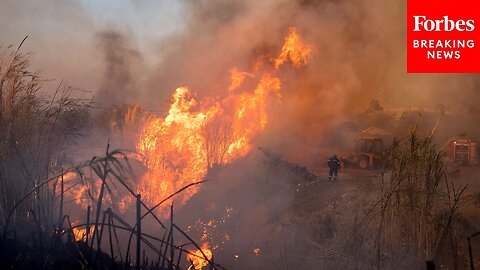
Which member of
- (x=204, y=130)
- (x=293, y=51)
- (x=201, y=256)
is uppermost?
(x=293, y=51)

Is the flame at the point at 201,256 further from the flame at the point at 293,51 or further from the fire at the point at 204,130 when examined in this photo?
the flame at the point at 293,51

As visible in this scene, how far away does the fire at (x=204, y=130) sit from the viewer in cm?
1778

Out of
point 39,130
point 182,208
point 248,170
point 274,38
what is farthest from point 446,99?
point 39,130

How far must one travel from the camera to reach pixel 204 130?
64.6 ft

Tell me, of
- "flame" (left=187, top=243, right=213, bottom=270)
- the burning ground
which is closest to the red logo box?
the burning ground

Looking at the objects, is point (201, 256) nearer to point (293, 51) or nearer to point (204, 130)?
point (204, 130)

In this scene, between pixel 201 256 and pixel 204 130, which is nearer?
pixel 201 256

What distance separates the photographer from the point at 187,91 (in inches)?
801

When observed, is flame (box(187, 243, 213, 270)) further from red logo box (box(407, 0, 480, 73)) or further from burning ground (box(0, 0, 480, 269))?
red logo box (box(407, 0, 480, 73))

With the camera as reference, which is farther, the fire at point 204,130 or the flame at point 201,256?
the fire at point 204,130

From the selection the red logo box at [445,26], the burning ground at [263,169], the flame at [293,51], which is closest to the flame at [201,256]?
the burning ground at [263,169]

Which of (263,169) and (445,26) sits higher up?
(445,26)

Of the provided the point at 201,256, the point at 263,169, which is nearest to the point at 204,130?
the point at 263,169

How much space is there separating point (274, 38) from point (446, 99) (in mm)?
19241
